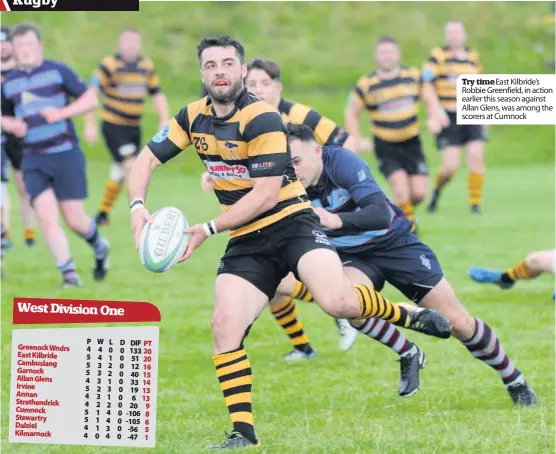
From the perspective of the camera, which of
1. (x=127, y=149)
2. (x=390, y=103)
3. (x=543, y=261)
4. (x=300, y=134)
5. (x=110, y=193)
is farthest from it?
(x=127, y=149)

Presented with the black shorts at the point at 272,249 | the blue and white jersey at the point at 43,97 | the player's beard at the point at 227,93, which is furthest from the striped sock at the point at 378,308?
the blue and white jersey at the point at 43,97

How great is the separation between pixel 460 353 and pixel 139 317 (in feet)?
11.7

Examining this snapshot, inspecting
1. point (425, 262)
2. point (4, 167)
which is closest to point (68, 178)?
point (4, 167)

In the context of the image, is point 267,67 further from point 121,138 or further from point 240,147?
point 121,138

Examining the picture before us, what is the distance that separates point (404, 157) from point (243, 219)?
8741 mm

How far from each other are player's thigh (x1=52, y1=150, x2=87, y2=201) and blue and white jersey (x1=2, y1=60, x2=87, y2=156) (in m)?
0.11

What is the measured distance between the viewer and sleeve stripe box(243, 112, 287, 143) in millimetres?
6078

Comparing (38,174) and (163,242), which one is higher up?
(38,174)

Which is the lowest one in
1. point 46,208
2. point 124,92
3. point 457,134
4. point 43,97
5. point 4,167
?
point 46,208

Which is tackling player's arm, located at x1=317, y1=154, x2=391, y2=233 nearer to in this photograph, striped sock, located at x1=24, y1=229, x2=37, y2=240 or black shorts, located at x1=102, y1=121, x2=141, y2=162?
striped sock, located at x1=24, y1=229, x2=37, y2=240

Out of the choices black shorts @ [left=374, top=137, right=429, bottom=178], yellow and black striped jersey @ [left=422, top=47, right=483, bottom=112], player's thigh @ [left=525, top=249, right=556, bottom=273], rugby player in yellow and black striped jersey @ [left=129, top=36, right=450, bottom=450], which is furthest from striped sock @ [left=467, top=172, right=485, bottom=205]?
rugby player in yellow and black striped jersey @ [left=129, top=36, right=450, bottom=450]

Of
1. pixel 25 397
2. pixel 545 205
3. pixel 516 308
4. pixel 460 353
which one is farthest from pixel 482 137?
pixel 25 397

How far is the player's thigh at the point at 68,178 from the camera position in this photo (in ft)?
36.5

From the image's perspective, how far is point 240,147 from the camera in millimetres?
6145
